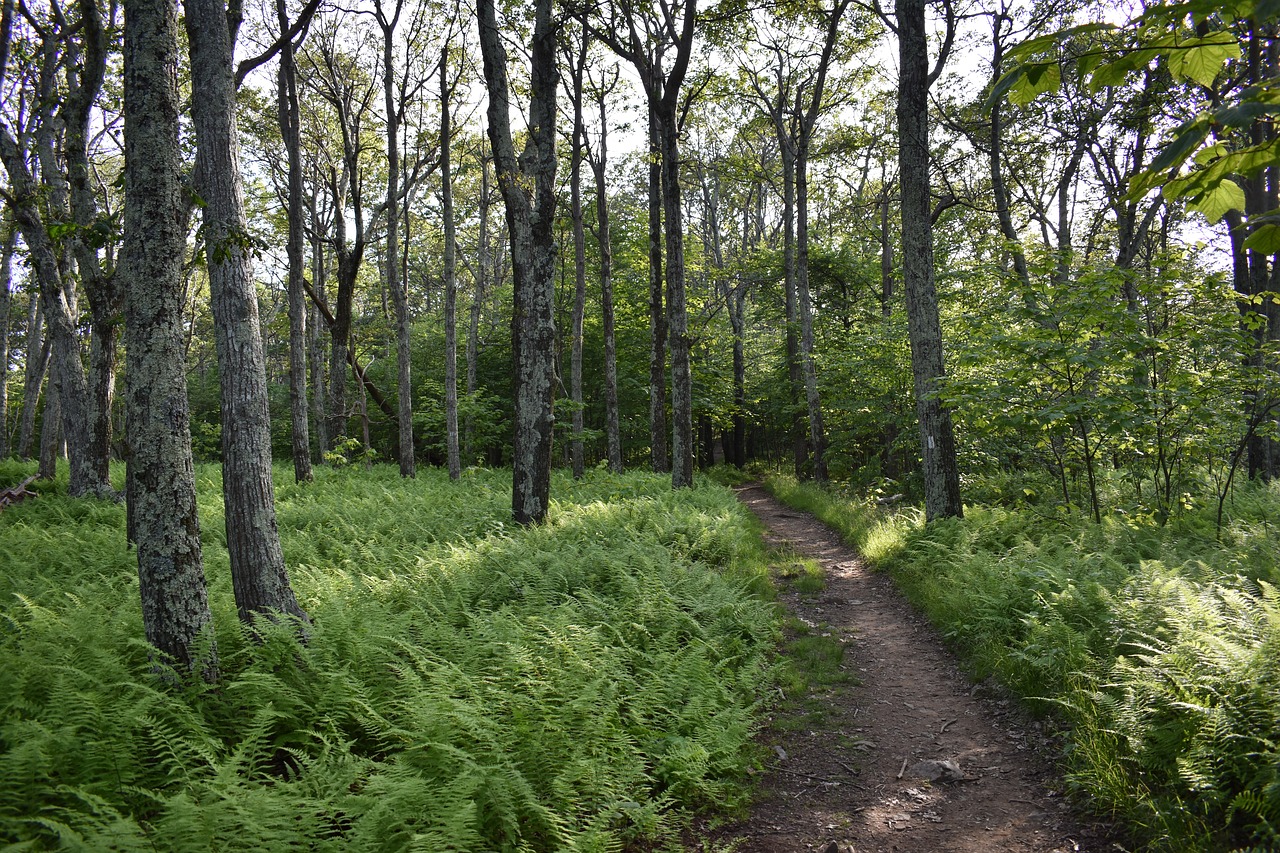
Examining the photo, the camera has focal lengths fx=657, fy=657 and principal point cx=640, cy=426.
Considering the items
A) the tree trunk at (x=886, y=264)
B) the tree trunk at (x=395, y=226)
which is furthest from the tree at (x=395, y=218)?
the tree trunk at (x=886, y=264)

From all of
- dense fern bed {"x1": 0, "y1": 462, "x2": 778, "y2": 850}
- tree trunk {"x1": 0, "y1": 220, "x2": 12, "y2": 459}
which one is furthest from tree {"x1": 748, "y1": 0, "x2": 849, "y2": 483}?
tree trunk {"x1": 0, "y1": 220, "x2": 12, "y2": 459}

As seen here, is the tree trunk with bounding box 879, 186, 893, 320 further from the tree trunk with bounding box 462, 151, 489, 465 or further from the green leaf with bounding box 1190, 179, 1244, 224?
the green leaf with bounding box 1190, 179, 1244, 224

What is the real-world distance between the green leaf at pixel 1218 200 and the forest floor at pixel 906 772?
3492 mm

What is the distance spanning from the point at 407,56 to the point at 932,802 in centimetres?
2097

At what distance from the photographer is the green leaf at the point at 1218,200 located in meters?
2.12

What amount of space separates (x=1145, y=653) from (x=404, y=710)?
17.5 feet

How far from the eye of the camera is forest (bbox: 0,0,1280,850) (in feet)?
11.5

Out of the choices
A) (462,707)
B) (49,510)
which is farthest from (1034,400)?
(49,510)

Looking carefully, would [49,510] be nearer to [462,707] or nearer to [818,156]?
[462,707]

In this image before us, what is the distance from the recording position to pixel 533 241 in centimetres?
973

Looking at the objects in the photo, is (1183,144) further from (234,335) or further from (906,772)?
(234,335)

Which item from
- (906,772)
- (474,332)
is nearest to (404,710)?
(906,772)

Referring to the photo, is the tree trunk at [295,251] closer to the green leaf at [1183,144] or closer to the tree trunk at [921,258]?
the tree trunk at [921,258]

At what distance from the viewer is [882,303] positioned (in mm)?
25625
